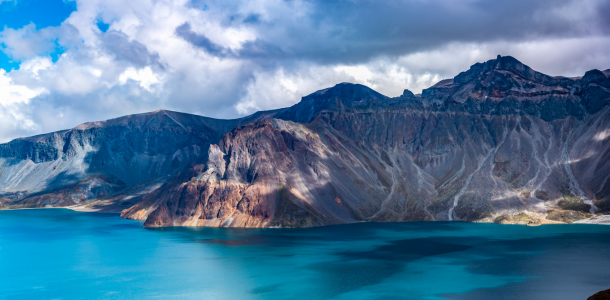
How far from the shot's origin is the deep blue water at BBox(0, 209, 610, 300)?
95875mm

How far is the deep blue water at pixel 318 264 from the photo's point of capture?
315 ft

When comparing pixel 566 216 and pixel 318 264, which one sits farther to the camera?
pixel 566 216

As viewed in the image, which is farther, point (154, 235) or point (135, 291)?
point (154, 235)

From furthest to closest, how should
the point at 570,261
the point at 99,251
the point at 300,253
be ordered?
the point at 99,251 < the point at 300,253 < the point at 570,261

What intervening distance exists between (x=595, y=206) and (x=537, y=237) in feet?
172

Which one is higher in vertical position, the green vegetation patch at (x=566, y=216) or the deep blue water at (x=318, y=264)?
the green vegetation patch at (x=566, y=216)

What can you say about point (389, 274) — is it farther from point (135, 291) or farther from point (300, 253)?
point (135, 291)

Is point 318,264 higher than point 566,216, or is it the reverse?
point 566,216

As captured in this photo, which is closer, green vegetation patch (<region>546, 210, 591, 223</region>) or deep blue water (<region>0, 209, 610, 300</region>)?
deep blue water (<region>0, 209, 610, 300</region>)

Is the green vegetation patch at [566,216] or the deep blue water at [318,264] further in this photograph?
the green vegetation patch at [566,216]

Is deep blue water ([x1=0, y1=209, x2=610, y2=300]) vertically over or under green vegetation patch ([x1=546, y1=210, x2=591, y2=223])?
under

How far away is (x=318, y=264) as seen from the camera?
122 meters

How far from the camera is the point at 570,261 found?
116m

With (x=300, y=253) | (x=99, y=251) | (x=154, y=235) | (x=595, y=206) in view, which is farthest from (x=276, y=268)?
(x=595, y=206)
